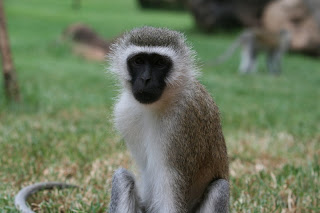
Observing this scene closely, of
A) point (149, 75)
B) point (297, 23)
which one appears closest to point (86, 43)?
point (297, 23)

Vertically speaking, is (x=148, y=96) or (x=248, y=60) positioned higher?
(x=148, y=96)

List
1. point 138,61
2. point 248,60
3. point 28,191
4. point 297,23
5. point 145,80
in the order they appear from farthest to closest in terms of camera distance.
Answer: point 297,23 < point 248,60 < point 28,191 < point 138,61 < point 145,80

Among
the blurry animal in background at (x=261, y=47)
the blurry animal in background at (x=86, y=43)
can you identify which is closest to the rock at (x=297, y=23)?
the blurry animal in background at (x=261, y=47)

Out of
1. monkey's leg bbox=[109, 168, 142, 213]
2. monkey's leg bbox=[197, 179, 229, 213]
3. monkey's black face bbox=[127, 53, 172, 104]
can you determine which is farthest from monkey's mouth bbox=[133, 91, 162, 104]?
monkey's leg bbox=[197, 179, 229, 213]

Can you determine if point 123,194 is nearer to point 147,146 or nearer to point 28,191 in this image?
point 147,146

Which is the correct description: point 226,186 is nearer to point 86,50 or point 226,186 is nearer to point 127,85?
point 127,85

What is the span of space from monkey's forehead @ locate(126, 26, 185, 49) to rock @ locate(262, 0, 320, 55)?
44.7ft

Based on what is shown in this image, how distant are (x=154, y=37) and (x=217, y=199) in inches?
41.3

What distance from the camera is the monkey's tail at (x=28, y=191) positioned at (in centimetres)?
326

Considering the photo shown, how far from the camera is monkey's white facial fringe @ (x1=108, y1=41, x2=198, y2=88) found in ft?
9.59

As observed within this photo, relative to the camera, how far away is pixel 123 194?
120 inches

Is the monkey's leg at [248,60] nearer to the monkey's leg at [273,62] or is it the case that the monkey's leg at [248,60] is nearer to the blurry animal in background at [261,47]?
the blurry animal in background at [261,47]

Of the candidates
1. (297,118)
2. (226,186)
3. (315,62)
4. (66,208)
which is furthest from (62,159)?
(315,62)

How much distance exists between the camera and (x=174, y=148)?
288 centimetres
